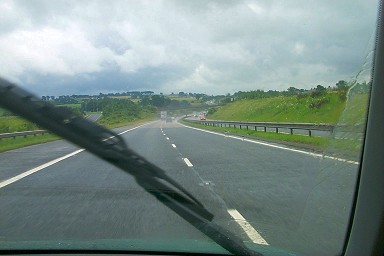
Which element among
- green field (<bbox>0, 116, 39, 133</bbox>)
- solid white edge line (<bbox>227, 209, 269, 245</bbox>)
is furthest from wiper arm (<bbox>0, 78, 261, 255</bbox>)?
solid white edge line (<bbox>227, 209, 269, 245</bbox>)

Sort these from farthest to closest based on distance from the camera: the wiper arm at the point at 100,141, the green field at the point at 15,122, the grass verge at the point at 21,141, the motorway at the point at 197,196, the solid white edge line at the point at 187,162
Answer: the grass verge at the point at 21,141 < the solid white edge line at the point at 187,162 < the motorway at the point at 197,196 < the green field at the point at 15,122 < the wiper arm at the point at 100,141

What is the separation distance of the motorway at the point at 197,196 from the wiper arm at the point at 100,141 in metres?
0.48

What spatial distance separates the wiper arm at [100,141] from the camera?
3.49 meters

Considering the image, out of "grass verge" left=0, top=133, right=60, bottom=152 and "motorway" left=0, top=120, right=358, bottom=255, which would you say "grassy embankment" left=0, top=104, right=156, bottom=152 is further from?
"motorway" left=0, top=120, right=358, bottom=255

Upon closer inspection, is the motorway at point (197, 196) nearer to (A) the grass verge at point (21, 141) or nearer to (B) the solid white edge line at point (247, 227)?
(B) the solid white edge line at point (247, 227)

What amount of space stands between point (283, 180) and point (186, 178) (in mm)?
1957

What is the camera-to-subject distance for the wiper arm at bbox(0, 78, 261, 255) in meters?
3.49

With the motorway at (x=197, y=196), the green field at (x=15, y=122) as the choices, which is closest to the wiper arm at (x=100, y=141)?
the green field at (x=15, y=122)

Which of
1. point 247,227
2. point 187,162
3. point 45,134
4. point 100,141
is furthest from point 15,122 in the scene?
point 187,162

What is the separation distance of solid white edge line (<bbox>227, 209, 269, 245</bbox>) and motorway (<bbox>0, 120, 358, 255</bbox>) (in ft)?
0.04

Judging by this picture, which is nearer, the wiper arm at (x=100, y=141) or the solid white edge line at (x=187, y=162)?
the wiper arm at (x=100, y=141)

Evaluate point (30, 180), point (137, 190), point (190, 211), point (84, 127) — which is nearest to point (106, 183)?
point (137, 190)

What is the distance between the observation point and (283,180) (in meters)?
10.2

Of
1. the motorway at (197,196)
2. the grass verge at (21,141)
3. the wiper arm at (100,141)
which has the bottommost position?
the grass verge at (21,141)
